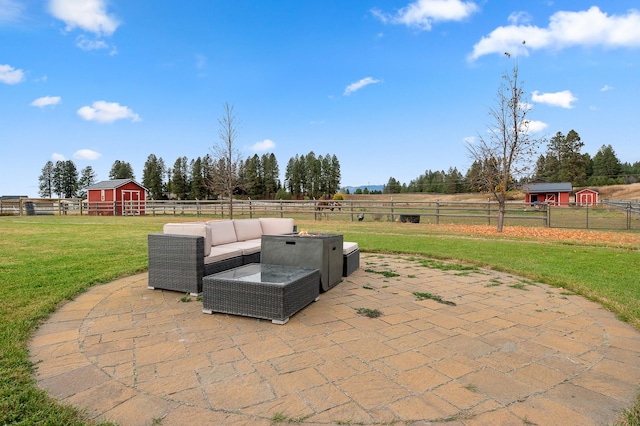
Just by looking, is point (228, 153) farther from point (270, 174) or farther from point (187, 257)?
point (270, 174)

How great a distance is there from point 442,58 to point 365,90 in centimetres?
504

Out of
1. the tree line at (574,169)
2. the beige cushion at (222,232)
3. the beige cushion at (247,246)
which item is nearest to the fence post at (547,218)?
the beige cushion at (247,246)

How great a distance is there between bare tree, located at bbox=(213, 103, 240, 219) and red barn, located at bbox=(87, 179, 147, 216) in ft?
30.8

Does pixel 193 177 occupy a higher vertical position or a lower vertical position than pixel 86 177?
lower

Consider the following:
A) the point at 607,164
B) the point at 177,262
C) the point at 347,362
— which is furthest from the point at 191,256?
the point at 607,164

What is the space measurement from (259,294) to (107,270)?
318 centimetres

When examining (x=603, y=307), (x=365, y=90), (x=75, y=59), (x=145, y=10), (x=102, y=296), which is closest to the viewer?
(x=603, y=307)

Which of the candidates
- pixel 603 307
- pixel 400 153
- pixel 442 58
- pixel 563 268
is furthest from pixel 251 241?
pixel 400 153

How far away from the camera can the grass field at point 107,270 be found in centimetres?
174

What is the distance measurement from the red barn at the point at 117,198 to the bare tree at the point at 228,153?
9.38 m

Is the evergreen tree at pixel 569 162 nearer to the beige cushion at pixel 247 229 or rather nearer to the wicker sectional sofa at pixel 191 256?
the beige cushion at pixel 247 229

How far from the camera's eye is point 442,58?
10945 millimetres

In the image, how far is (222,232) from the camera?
464 centimetres

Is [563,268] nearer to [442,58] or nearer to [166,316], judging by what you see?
[166,316]
